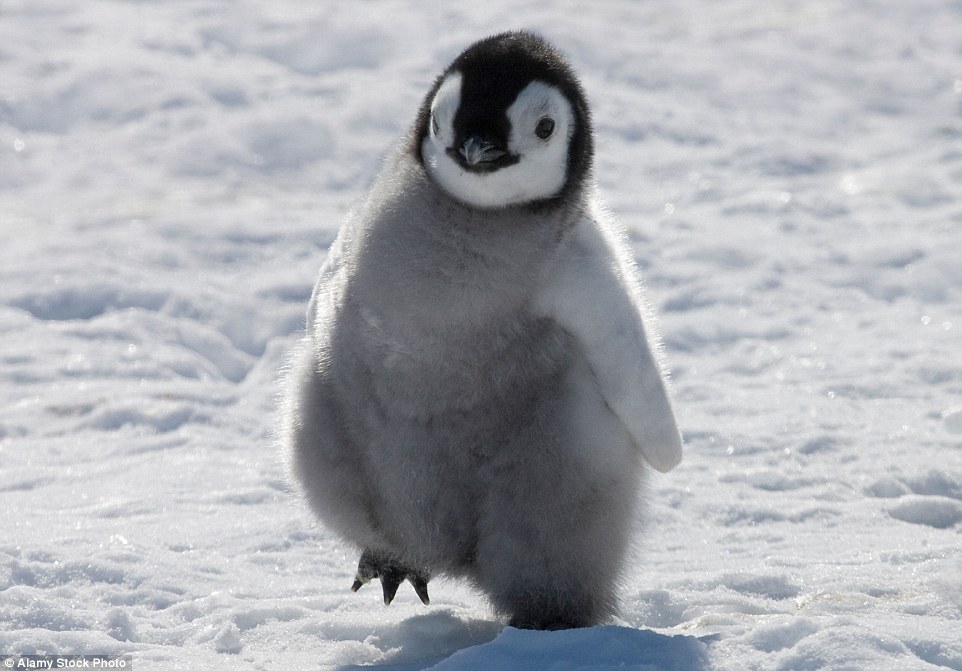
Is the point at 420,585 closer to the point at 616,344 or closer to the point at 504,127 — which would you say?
the point at 616,344

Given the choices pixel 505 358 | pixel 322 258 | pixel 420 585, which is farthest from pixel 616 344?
pixel 322 258

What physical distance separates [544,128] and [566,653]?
40.3 inches

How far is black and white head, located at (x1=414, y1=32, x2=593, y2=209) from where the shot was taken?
2.59m

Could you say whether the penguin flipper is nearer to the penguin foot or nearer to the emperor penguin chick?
the emperor penguin chick

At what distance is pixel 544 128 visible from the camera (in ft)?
8.68

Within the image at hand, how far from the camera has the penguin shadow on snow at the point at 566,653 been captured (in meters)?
2.34

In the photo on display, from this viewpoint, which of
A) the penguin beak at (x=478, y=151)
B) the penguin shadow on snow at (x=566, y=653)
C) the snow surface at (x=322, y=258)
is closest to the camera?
the penguin shadow on snow at (x=566, y=653)

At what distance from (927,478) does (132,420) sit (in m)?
2.30

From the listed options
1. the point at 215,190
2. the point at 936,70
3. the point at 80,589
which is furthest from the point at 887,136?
the point at 80,589

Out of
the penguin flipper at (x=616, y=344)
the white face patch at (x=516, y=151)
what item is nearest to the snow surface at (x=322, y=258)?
the penguin flipper at (x=616, y=344)

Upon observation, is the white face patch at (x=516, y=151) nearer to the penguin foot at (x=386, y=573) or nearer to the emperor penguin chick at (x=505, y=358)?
the emperor penguin chick at (x=505, y=358)

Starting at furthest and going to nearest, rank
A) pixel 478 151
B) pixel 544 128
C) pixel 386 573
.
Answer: pixel 386 573 < pixel 544 128 < pixel 478 151

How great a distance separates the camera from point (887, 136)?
6699 millimetres

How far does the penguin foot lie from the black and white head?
32.4 inches
